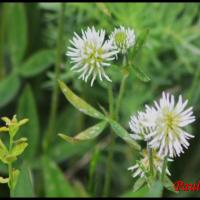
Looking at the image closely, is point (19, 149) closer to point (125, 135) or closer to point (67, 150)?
point (125, 135)

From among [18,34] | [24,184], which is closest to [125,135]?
[24,184]

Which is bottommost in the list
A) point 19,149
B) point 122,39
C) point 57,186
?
point 57,186

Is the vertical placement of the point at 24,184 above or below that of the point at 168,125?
below

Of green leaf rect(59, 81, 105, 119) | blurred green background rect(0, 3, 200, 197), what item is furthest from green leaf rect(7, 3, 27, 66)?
green leaf rect(59, 81, 105, 119)

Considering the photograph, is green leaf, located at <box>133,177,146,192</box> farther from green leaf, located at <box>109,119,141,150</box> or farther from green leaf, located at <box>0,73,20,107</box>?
green leaf, located at <box>0,73,20,107</box>

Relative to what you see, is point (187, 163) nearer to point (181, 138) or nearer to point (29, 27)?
→ point (29, 27)

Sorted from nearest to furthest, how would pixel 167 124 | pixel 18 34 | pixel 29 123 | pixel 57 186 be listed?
1. pixel 167 124
2. pixel 57 186
3. pixel 29 123
4. pixel 18 34
